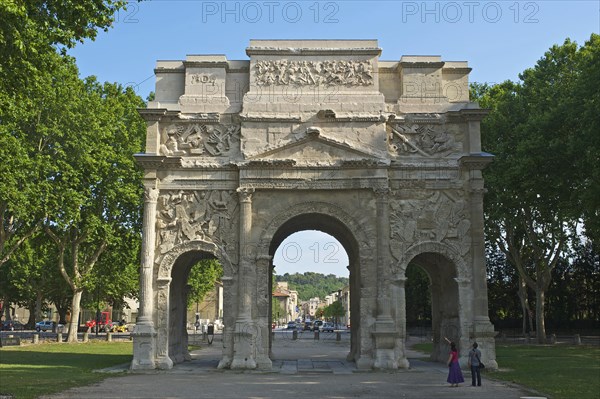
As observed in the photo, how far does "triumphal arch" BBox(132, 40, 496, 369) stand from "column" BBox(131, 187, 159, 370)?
0.06 meters

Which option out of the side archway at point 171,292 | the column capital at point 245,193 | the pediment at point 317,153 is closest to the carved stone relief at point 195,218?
the side archway at point 171,292

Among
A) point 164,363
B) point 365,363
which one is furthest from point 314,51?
point 164,363

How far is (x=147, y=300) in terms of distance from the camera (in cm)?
2542

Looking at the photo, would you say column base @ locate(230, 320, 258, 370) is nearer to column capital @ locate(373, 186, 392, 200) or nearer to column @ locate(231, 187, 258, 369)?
column @ locate(231, 187, 258, 369)

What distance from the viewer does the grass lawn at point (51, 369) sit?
1791cm

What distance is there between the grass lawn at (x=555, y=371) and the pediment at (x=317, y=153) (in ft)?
32.6

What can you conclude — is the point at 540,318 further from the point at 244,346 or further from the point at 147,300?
the point at 147,300

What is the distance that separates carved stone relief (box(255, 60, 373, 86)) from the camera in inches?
1070

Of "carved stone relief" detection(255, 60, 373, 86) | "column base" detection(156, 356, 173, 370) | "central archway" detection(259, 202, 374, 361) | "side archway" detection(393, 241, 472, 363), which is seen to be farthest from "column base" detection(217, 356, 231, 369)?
"carved stone relief" detection(255, 60, 373, 86)

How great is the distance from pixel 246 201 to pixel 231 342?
574 cm

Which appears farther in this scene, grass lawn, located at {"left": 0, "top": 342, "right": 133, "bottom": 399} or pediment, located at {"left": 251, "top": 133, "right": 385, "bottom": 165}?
pediment, located at {"left": 251, "top": 133, "right": 385, "bottom": 165}

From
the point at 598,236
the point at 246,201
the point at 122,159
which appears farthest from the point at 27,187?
the point at 598,236

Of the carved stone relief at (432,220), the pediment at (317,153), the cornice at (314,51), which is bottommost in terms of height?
the carved stone relief at (432,220)

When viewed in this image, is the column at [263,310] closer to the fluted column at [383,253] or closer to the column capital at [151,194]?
the fluted column at [383,253]
